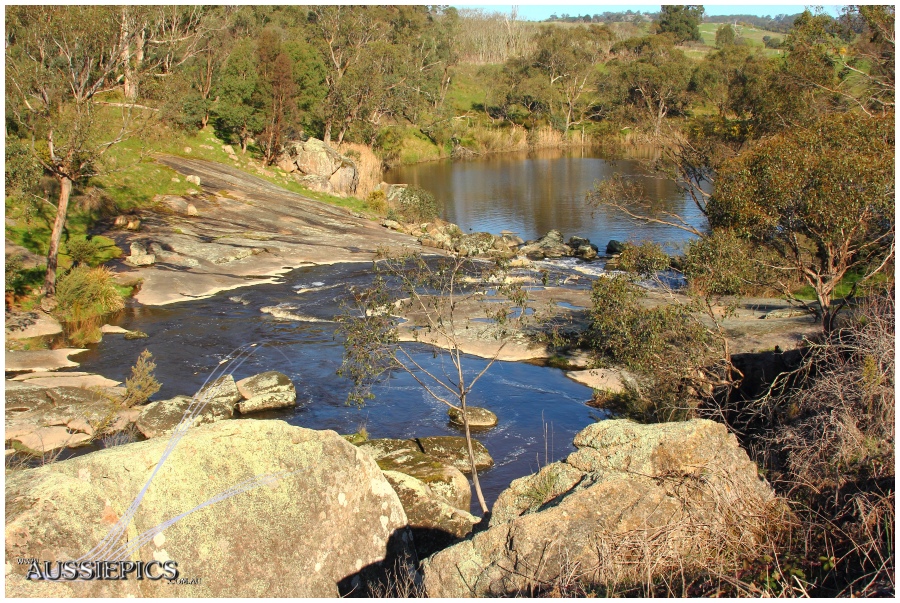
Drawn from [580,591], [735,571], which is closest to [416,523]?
[580,591]

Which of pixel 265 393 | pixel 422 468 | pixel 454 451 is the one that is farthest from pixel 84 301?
Result: pixel 422 468

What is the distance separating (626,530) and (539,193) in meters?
50.7

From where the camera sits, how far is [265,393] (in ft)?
61.0

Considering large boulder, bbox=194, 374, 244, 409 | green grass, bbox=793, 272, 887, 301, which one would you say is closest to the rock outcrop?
green grass, bbox=793, 272, 887, 301

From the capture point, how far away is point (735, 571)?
6.44m

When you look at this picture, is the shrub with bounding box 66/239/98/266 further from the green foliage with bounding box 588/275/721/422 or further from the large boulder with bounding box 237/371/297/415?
the green foliage with bounding box 588/275/721/422

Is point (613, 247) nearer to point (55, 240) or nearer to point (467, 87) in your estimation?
point (55, 240)

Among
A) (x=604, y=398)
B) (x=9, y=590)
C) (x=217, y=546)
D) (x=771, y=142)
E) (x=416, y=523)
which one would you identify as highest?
(x=771, y=142)

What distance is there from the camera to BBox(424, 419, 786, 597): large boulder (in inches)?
259

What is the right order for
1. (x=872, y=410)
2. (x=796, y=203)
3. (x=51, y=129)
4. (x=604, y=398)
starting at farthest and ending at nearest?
(x=51, y=129)
(x=604, y=398)
(x=796, y=203)
(x=872, y=410)

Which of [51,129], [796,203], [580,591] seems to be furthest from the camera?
[51,129]

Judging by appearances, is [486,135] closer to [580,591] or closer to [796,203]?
A: [796,203]

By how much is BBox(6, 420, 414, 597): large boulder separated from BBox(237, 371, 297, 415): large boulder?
10.6 m

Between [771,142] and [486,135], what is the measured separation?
6407 cm
